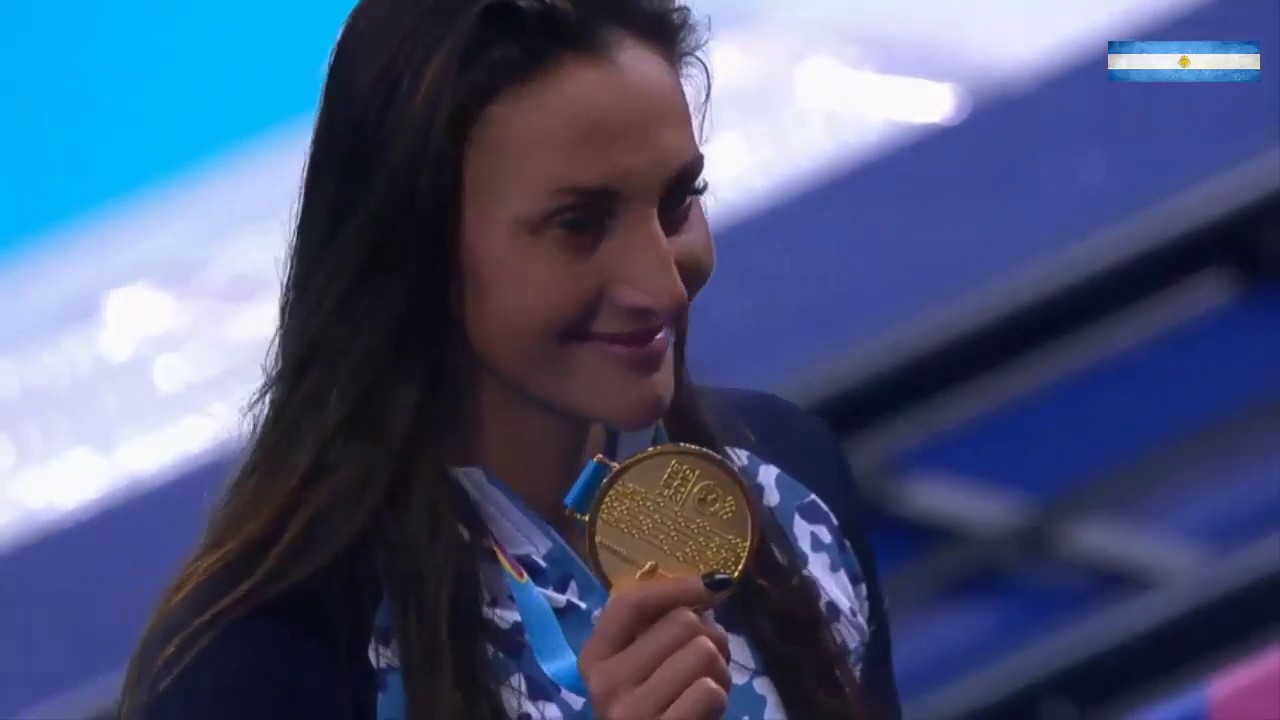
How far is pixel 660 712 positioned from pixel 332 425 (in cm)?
23

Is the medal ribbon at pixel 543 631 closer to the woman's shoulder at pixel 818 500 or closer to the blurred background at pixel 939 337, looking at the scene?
the woman's shoulder at pixel 818 500

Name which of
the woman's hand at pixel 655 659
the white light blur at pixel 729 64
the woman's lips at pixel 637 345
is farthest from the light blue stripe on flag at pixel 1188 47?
the woman's hand at pixel 655 659

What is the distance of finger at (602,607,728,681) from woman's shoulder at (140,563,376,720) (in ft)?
0.52

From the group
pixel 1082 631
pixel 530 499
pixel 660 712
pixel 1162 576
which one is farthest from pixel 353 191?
pixel 1162 576

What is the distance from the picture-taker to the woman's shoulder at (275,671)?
0.77 metres

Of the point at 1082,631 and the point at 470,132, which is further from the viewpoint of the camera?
the point at 1082,631

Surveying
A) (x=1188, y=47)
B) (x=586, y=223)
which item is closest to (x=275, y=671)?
(x=586, y=223)

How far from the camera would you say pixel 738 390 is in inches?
40.9

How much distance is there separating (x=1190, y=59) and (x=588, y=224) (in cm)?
160

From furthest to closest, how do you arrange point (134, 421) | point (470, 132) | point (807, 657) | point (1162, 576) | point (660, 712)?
1. point (134, 421)
2. point (1162, 576)
3. point (807, 657)
4. point (470, 132)
5. point (660, 712)

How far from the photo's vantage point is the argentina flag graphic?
84.3 inches

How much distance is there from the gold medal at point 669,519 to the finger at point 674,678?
0.06m

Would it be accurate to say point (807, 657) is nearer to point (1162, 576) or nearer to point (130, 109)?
point (1162, 576)

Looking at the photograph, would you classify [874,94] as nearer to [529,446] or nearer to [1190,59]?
[1190,59]
